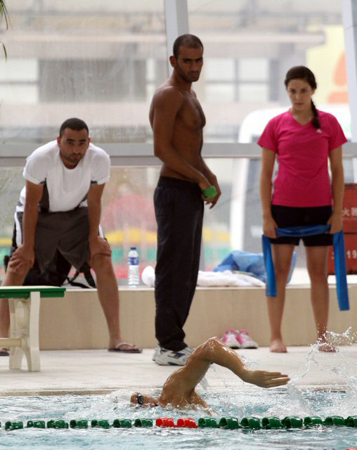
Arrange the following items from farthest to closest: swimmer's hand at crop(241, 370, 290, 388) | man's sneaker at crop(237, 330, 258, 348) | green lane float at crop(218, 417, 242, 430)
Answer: man's sneaker at crop(237, 330, 258, 348)
green lane float at crop(218, 417, 242, 430)
swimmer's hand at crop(241, 370, 290, 388)

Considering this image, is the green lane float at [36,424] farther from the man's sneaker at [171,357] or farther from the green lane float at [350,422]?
the man's sneaker at [171,357]

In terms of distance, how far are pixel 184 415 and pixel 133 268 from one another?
374 cm

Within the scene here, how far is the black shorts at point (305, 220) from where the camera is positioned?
5168 millimetres

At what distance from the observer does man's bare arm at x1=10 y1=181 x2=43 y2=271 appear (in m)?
5.18

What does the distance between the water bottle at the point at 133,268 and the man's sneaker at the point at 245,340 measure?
3.32 feet

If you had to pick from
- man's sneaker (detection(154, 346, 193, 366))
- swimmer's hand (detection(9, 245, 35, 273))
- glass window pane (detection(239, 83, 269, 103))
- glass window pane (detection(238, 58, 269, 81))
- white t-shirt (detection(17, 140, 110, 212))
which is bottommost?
man's sneaker (detection(154, 346, 193, 366))

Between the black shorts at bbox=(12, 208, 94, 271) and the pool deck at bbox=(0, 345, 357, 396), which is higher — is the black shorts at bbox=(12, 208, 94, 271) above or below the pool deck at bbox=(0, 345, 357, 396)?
above

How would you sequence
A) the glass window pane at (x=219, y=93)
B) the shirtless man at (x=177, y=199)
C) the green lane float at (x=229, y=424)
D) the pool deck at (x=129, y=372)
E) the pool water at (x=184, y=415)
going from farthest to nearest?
the glass window pane at (x=219, y=93) < the shirtless man at (x=177, y=199) < the pool deck at (x=129, y=372) < the green lane float at (x=229, y=424) < the pool water at (x=184, y=415)

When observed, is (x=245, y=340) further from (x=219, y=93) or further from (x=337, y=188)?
(x=219, y=93)

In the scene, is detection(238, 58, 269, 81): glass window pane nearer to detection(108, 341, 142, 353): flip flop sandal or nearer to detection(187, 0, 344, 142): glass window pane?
detection(187, 0, 344, 142): glass window pane

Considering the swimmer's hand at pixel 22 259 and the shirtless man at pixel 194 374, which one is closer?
the shirtless man at pixel 194 374

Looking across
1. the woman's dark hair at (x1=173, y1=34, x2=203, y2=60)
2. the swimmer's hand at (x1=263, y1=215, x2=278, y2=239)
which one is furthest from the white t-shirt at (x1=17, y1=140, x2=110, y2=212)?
the woman's dark hair at (x1=173, y1=34, x2=203, y2=60)

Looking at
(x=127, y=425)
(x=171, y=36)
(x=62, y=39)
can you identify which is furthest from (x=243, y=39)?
(x=127, y=425)

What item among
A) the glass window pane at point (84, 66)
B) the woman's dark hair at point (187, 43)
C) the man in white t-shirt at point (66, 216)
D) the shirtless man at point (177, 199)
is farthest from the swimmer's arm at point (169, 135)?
the glass window pane at point (84, 66)
